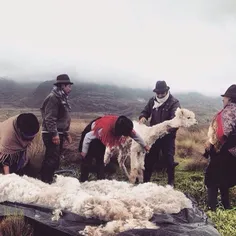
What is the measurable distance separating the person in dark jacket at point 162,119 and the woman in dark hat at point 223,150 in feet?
5.19

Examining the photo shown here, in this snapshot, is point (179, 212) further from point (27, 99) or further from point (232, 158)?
A: point (27, 99)

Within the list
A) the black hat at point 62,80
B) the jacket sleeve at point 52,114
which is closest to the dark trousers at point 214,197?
the jacket sleeve at point 52,114

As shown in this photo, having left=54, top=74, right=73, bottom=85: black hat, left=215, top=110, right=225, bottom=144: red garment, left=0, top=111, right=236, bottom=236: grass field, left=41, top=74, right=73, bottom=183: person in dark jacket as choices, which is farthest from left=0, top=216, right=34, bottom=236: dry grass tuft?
left=54, top=74, right=73, bottom=85: black hat

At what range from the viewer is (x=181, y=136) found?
16.8 meters

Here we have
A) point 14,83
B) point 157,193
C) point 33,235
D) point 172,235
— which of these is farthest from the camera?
point 14,83

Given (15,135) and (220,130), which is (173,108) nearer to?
(220,130)

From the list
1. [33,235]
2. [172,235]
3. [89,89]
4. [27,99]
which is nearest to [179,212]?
[172,235]

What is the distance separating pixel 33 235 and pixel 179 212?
65.4 inches

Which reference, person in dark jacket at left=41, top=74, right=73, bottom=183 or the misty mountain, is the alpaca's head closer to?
person in dark jacket at left=41, top=74, right=73, bottom=183

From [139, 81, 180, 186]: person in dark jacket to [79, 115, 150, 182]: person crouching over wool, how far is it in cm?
85

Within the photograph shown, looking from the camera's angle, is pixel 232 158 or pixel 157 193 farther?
pixel 232 158

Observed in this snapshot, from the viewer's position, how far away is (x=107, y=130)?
24.9ft

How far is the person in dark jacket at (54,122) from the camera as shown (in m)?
7.71

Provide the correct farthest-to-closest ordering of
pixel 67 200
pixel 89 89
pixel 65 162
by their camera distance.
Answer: pixel 89 89, pixel 65 162, pixel 67 200
